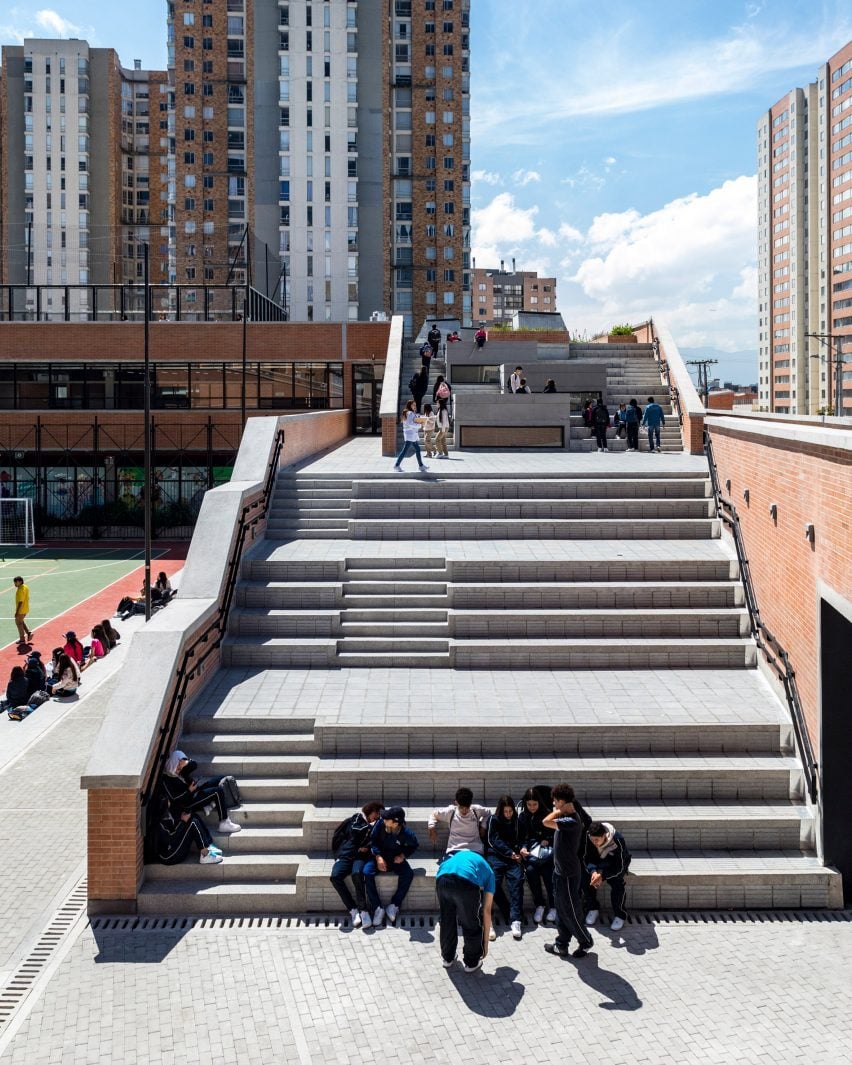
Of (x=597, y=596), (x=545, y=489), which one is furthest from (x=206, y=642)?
(x=545, y=489)

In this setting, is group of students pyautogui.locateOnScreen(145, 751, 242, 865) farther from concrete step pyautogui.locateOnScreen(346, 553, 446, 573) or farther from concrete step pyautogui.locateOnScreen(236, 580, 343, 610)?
concrete step pyautogui.locateOnScreen(346, 553, 446, 573)

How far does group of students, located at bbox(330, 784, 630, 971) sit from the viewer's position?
770 centimetres

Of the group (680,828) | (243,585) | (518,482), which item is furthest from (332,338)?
(680,828)

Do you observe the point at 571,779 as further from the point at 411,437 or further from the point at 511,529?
the point at 411,437

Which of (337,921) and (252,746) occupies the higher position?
(252,746)

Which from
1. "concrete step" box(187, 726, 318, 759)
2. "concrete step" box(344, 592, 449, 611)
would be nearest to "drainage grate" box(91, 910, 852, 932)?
"concrete step" box(187, 726, 318, 759)

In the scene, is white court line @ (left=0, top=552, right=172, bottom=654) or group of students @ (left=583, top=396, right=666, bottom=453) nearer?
white court line @ (left=0, top=552, right=172, bottom=654)

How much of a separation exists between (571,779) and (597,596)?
3521 mm

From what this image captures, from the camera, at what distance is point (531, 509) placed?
48.3 ft

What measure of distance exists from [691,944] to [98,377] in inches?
1404

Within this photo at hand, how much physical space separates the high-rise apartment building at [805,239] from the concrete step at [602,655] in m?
104

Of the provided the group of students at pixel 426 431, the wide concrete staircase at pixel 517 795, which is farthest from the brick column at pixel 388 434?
the wide concrete staircase at pixel 517 795

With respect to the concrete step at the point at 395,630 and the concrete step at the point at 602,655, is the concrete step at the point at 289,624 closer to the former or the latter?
the concrete step at the point at 395,630

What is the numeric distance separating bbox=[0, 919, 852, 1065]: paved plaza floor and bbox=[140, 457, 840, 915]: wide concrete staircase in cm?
55
